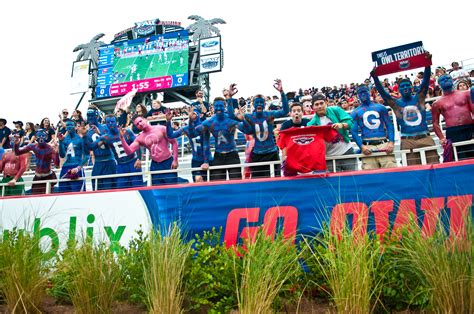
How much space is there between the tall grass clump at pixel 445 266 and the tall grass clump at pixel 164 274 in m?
2.06

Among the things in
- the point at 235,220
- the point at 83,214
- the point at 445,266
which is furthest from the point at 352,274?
the point at 83,214

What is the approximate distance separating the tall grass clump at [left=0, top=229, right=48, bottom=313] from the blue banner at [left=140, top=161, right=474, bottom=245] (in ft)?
5.37

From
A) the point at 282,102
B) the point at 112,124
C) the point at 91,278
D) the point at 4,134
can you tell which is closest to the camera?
the point at 91,278

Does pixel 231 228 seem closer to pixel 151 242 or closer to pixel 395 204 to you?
pixel 151 242

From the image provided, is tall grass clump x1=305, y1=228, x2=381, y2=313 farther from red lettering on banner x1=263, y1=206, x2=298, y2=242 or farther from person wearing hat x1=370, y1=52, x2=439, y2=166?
person wearing hat x1=370, y1=52, x2=439, y2=166

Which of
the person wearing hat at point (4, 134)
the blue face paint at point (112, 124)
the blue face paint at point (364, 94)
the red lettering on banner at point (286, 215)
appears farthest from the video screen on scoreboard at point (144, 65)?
the red lettering on banner at point (286, 215)

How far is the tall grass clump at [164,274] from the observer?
367 cm

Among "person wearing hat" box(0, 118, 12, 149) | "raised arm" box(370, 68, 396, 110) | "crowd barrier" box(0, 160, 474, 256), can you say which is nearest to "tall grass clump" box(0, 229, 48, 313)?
"crowd barrier" box(0, 160, 474, 256)

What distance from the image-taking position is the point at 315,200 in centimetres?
506

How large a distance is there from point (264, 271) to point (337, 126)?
250cm

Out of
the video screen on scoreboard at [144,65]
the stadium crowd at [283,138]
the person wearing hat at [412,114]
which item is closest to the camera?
the stadium crowd at [283,138]

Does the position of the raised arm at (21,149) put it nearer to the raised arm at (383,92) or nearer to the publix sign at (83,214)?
the publix sign at (83,214)

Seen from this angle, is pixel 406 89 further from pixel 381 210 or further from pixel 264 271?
pixel 264 271

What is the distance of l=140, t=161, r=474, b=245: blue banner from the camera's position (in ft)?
15.0
